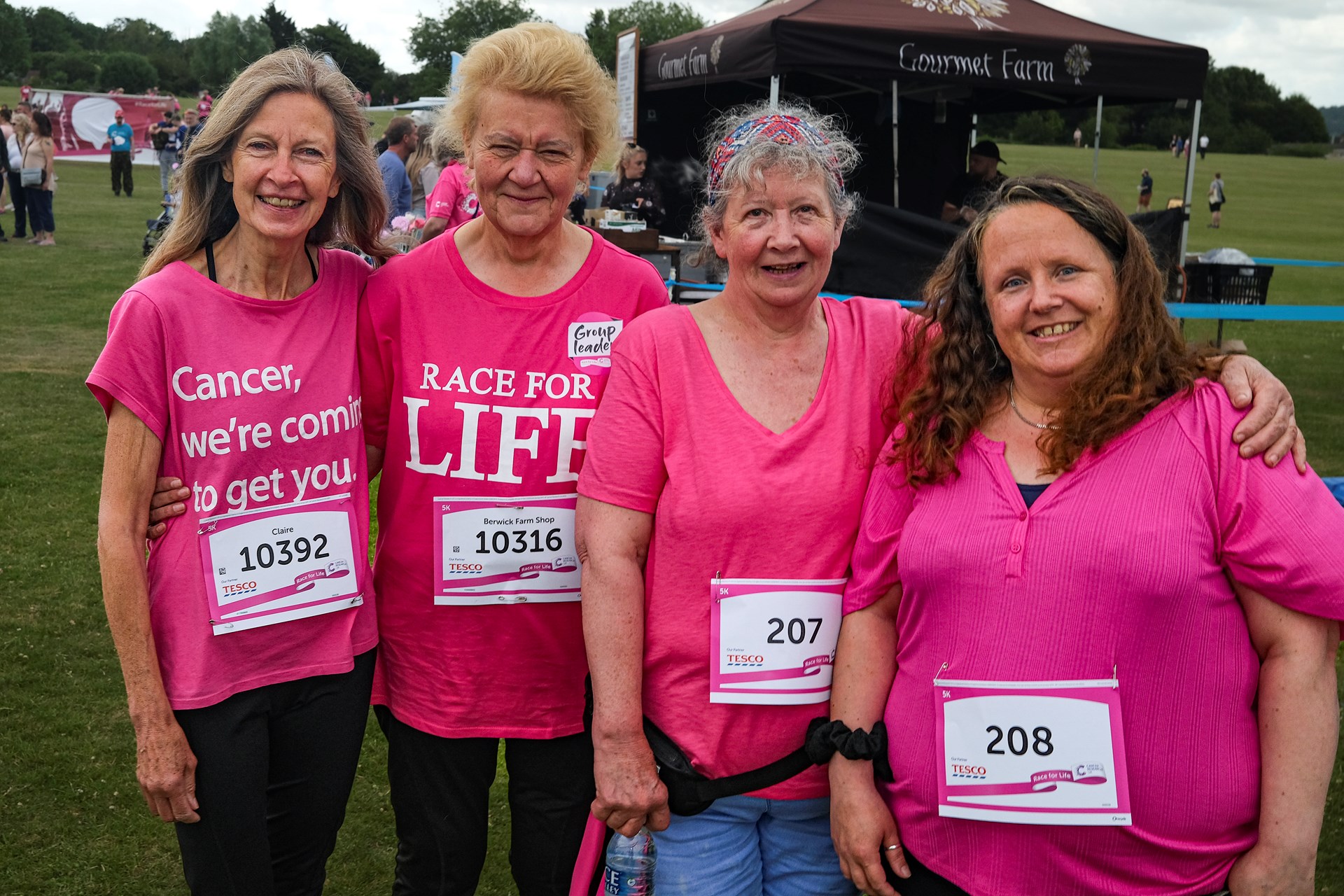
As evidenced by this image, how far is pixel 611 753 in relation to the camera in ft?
6.60

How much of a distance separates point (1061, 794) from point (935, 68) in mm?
8772

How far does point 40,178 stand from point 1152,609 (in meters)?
17.8

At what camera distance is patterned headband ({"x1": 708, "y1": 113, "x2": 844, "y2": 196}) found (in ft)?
6.65

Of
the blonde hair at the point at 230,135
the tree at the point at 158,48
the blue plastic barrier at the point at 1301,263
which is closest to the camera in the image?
the blonde hair at the point at 230,135

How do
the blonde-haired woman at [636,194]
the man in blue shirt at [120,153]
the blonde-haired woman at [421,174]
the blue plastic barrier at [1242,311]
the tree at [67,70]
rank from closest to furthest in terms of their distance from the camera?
1. the blue plastic barrier at [1242,311]
2. the blonde-haired woman at [421,174]
3. the blonde-haired woman at [636,194]
4. the man in blue shirt at [120,153]
5. the tree at [67,70]

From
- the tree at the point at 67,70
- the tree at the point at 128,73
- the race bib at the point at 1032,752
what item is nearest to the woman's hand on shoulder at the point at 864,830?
the race bib at the point at 1032,752

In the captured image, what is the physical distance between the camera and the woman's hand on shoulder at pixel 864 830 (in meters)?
1.89

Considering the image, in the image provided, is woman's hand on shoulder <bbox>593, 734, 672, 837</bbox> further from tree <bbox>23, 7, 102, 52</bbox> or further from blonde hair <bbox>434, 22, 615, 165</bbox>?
tree <bbox>23, 7, 102, 52</bbox>

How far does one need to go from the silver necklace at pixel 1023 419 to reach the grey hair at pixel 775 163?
471mm

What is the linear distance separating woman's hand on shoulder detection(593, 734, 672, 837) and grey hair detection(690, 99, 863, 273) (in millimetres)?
976

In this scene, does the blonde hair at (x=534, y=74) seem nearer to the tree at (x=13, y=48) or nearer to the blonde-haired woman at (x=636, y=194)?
the blonde-haired woman at (x=636, y=194)

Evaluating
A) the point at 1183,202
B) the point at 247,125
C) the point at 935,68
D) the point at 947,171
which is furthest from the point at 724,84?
the point at 247,125

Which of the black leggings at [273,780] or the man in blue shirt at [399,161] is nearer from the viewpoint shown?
the black leggings at [273,780]

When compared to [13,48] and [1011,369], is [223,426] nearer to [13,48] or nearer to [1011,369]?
[1011,369]
